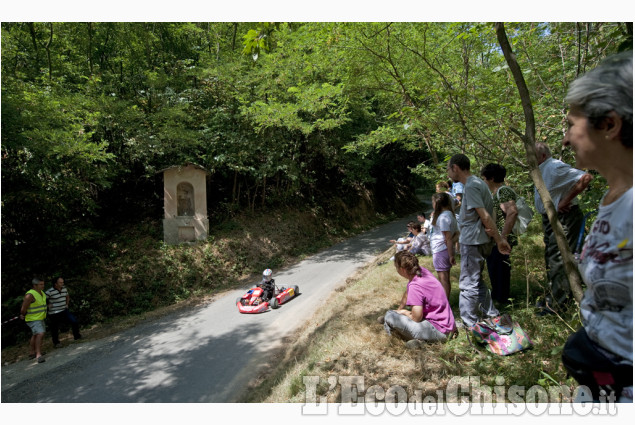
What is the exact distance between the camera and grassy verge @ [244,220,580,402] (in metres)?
2.53

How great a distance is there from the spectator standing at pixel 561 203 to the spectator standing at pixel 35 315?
831cm

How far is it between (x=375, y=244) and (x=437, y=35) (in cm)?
830

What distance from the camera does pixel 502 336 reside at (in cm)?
282

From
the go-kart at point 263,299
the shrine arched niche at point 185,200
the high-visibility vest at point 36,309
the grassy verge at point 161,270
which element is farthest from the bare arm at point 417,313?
the shrine arched niche at point 185,200

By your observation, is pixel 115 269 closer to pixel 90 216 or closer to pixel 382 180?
pixel 90 216

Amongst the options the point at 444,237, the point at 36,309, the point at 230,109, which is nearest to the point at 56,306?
the point at 36,309

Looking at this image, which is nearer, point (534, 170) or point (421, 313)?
point (534, 170)

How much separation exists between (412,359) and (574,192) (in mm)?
2061

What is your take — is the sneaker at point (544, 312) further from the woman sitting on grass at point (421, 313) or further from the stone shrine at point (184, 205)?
the stone shrine at point (184, 205)

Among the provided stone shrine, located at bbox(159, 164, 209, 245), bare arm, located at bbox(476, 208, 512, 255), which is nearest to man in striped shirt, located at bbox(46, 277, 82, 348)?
stone shrine, located at bbox(159, 164, 209, 245)

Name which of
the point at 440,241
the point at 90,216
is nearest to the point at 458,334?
the point at 440,241

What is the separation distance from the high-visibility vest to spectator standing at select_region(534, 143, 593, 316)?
837cm

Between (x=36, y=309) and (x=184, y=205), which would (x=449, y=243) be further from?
(x=184, y=205)

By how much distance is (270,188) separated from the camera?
47.9 feet
